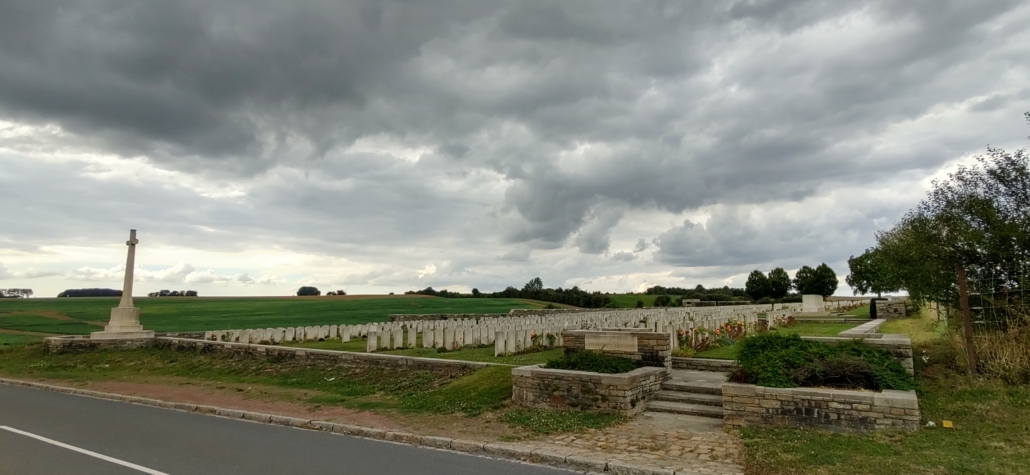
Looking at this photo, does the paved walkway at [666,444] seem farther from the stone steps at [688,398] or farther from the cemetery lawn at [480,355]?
the cemetery lawn at [480,355]

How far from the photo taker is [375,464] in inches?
260

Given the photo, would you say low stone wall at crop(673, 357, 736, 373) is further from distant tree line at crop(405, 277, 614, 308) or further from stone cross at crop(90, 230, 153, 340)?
distant tree line at crop(405, 277, 614, 308)

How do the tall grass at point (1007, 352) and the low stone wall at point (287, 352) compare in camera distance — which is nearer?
the tall grass at point (1007, 352)

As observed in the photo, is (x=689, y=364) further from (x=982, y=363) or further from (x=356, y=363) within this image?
(x=356, y=363)

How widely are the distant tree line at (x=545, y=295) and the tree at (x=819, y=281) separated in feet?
78.3

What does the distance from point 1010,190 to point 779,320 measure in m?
15.2

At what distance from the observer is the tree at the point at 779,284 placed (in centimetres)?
6762

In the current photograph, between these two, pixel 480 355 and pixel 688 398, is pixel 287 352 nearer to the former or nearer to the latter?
pixel 480 355

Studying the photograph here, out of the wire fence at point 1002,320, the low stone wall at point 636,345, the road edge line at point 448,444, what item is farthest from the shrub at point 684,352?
the road edge line at point 448,444

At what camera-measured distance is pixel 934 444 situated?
638 centimetres

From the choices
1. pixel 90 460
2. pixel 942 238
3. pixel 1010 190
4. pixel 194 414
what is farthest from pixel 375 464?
pixel 1010 190

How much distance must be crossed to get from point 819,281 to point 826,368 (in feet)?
216

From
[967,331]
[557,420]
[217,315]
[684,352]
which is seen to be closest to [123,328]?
[557,420]

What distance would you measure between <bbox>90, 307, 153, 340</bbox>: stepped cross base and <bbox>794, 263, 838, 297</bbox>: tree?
215 ft
